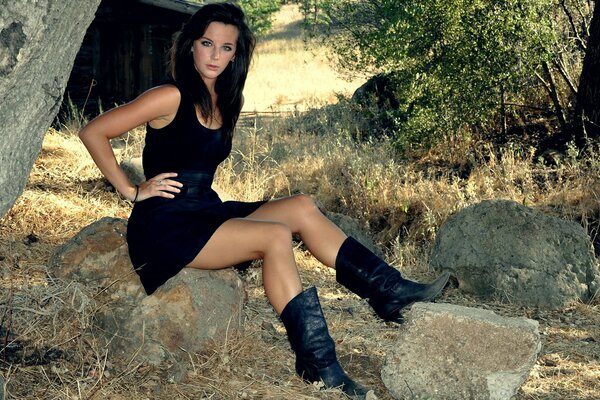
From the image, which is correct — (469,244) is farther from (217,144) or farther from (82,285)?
(82,285)

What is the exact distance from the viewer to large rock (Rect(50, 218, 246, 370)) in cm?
468

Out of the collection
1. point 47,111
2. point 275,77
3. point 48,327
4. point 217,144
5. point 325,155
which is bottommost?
point 275,77

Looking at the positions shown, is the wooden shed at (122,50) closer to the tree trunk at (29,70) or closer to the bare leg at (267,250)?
the bare leg at (267,250)

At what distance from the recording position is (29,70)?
143 inches

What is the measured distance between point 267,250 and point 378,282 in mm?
657

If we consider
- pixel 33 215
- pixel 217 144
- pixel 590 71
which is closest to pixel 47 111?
pixel 217 144

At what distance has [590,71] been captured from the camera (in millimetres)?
9016

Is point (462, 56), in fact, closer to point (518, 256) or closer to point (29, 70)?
point (518, 256)

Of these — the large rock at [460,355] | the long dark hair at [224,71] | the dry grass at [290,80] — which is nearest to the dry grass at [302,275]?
the large rock at [460,355]

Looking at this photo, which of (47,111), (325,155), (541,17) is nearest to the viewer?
(47,111)

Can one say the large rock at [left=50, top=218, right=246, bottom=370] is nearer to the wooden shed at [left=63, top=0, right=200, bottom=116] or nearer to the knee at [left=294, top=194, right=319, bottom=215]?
the knee at [left=294, top=194, right=319, bottom=215]

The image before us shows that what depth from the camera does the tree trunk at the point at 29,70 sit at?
3512mm

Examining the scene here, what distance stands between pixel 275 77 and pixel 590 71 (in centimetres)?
1931

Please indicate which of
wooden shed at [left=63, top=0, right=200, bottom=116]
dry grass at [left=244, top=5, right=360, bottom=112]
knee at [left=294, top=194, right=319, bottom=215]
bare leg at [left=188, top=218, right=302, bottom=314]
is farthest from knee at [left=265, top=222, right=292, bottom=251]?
wooden shed at [left=63, top=0, right=200, bottom=116]
